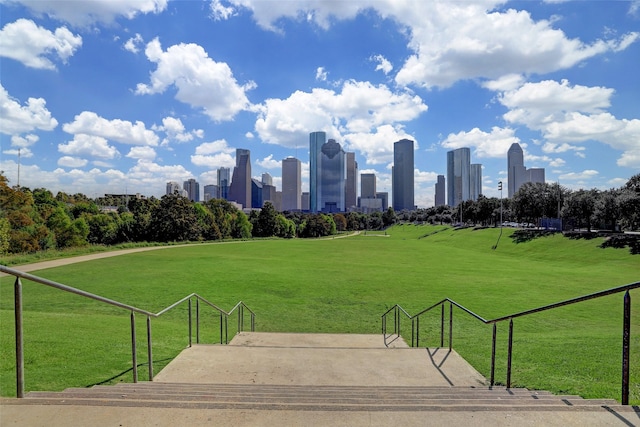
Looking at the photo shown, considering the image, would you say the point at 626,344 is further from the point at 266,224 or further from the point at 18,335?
the point at 266,224

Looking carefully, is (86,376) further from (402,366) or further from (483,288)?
(483,288)

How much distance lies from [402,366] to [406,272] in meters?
21.4

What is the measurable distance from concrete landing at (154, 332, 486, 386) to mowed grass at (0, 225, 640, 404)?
728 millimetres

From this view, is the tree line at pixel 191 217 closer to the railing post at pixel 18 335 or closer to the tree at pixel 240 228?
the tree at pixel 240 228

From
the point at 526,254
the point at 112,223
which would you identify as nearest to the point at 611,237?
the point at 526,254

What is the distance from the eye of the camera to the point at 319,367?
→ 671cm

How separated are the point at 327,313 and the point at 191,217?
211 feet

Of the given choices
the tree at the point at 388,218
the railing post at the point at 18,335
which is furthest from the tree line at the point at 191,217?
the tree at the point at 388,218

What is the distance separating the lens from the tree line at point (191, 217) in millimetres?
43625

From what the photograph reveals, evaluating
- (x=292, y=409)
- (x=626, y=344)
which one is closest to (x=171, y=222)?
(x=292, y=409)

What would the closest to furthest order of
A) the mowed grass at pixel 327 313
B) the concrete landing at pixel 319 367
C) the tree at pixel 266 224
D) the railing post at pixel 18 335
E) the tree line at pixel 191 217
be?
the railing post at pixel 18 335
the concrete landing at pixel 319 367
the mowed grass at pixel 327 313
the tree line at pixel 191 217
the tree at pixel 266 224

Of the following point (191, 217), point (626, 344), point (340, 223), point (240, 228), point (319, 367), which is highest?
point (626, 344)

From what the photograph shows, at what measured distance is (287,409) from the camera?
322cm

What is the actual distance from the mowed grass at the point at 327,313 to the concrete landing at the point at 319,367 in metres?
0.73
